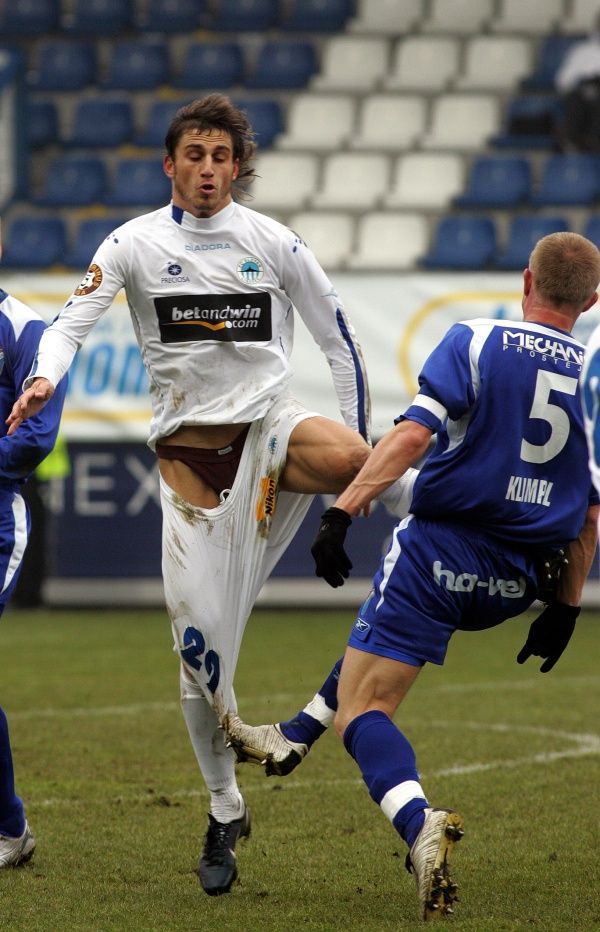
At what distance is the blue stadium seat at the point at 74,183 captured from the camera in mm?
17672

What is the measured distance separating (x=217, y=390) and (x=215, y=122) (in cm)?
89

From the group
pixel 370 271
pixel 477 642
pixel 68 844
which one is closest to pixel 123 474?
pixel 370 271

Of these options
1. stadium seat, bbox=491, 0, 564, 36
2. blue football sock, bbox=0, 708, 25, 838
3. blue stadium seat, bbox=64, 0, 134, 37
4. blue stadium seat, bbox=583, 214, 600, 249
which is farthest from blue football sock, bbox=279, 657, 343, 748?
blue stadium seat, bbox=64, 0, 134, 37

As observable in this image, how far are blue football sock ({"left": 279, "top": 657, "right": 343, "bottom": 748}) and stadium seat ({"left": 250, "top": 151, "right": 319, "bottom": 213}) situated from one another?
13.1 metres

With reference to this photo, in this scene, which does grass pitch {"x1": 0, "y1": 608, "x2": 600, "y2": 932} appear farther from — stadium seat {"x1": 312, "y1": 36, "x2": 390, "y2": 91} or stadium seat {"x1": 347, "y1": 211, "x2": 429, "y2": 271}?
stadium seat {"x1": 312, "y1": 36, "x2": 390, "y2": 91}

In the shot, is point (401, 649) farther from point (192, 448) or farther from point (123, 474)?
point (123, 474)

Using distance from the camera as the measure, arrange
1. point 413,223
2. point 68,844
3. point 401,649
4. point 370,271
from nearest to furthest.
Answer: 1. point 401,649
2. point 68,844
3. point 370,271
4. point 413,223

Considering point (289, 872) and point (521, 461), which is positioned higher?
point (521, 461)

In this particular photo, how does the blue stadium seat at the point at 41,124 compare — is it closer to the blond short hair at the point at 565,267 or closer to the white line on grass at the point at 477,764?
the white line on grass at the point at 477,764

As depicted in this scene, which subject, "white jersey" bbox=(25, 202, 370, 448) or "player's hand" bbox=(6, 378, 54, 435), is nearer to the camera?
"player's hand" bbox=(6, 378, 54, 435)

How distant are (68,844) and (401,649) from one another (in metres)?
1.79

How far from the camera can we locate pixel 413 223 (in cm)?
1673

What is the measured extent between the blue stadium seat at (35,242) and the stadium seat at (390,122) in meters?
3.72

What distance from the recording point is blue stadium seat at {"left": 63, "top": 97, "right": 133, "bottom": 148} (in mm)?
18406
